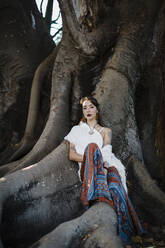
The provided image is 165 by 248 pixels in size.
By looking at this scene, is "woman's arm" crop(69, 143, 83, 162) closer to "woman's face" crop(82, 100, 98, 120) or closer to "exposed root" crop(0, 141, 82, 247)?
"exposed root" crop(0, 141, 82, 247)

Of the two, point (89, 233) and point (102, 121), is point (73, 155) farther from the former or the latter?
point (89, 233)

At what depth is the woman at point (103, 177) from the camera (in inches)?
98.7

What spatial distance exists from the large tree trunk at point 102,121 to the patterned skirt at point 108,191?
0.45ft

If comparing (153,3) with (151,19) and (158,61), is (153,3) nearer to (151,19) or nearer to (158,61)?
(151,19)

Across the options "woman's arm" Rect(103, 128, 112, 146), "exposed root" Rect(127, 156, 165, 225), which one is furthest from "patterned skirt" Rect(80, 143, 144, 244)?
"exposed root" Rect(127, 156, 165, 225)

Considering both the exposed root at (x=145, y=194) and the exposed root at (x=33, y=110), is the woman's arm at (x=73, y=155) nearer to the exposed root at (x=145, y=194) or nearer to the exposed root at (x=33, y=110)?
the exposed root at (x=145, y=194)

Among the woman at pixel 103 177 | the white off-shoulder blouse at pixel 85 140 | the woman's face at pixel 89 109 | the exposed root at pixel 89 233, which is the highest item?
the woman's face at pixel 89 109

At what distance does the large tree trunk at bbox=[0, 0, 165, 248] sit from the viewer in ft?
7.82

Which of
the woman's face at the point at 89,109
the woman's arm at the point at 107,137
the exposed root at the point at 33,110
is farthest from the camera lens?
the exposed root at the point at 33,110

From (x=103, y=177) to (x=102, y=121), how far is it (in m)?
1.09

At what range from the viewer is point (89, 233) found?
2100 mm

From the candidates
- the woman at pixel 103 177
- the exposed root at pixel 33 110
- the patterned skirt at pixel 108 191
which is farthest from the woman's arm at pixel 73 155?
the exposed root at pixel 33 110

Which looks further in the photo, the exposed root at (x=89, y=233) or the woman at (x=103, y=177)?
the woman at (x=103, y=177)

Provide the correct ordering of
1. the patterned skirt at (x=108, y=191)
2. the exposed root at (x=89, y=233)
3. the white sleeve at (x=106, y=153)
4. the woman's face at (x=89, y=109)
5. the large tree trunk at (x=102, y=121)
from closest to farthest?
the exposed root at (x=89, y=233)
the large tree trunk at (x=102, y=121)
the patterned skirt at (x=108, y=191)
the white sleeve at (x=106, y=153)
the woman's face at (x=89, y=109)
